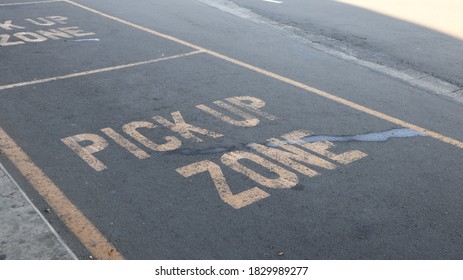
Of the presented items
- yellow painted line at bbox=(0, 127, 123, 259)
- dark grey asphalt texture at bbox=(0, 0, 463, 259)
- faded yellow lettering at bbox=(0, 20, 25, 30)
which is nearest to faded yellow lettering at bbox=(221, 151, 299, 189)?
dark grey asphalt texture at bbox=(0, 0, 463, 259)

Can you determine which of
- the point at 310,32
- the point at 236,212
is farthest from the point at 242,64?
the point at 236,212

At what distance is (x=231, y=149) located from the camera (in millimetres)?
5617

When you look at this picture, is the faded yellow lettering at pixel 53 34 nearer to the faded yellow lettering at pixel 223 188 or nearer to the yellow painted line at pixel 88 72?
the yellow painted line at pixel 88 72

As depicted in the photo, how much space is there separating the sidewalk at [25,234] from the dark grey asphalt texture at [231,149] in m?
0.20

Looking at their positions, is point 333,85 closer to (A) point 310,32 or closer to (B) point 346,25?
(A) point 310,32

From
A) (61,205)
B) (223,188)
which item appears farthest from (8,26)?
(223,188)

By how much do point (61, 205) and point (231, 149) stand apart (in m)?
1.91

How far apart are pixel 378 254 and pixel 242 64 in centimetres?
526

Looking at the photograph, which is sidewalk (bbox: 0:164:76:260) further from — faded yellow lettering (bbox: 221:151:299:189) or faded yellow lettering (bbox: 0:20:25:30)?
→ faded yellow lettering (bbox: 0:20:25:30)

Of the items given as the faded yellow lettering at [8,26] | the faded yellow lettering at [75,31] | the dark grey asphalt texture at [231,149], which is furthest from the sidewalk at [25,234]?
the faded yellow lettering at [8,26]

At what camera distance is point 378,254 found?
4.04 m

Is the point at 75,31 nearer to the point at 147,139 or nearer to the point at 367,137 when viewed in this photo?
the point at 147,139

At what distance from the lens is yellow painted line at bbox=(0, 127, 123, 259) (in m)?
4.03

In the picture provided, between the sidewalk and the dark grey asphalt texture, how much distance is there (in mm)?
197
